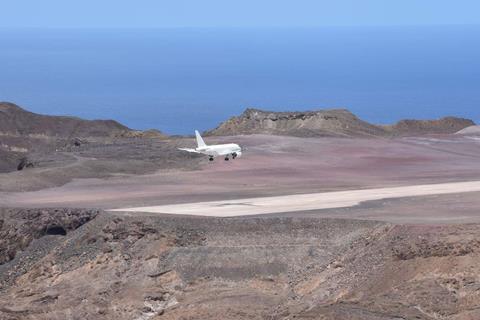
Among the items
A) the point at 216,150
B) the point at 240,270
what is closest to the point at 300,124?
the point at 216,150

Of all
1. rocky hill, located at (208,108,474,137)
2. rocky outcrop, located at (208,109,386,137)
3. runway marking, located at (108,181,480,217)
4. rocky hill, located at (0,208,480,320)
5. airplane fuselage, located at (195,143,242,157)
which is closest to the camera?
rocky hill, located at (0,208,480,320)

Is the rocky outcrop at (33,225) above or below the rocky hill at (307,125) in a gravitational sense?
below

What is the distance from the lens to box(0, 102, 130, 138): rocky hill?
3930 inches

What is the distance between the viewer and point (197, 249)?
4362cm

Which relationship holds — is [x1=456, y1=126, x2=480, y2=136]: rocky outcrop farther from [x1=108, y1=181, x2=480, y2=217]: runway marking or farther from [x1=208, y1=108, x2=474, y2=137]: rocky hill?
[x1=108, y1=181, x2=480, y2=217]: runway marking

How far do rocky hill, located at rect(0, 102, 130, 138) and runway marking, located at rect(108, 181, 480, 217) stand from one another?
4389 cm

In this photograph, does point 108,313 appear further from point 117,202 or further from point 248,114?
point 248,114

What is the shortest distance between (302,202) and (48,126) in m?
52.3

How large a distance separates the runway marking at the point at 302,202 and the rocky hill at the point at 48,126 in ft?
144

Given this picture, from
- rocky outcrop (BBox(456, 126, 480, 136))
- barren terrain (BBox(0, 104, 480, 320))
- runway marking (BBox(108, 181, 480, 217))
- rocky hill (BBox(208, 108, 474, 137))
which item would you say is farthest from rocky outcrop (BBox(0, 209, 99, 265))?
rocky outcrop (BBox(456, 126, 480, 136))

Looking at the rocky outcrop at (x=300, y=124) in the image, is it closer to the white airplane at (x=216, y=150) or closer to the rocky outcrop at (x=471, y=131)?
the rocky outcrop at (x=471, y=131)

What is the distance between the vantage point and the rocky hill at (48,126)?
99.8 m

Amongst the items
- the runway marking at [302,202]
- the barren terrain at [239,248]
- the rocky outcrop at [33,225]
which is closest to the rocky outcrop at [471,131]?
the barren terrain at [239,248]

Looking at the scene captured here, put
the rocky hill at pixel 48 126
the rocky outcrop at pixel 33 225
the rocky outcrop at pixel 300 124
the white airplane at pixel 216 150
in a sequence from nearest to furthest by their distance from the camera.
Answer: the rocky outcrop at pixel 33 225 → the white airplane at pixel 216 150 → the rocky outcrop at pixel 300 124 → the rocky hill at pixel 48 126
